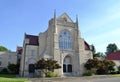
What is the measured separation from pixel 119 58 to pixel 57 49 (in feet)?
95.3

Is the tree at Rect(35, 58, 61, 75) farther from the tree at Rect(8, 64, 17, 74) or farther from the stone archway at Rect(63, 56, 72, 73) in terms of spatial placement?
the tree at Rect(8, 64, 17, 74)

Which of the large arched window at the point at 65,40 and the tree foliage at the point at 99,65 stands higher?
the large arched window at the point at 65,40

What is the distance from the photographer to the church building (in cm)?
4478

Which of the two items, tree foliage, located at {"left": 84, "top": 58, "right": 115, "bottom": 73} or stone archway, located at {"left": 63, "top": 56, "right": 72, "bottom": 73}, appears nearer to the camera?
tree foliage, located at {"left": 84, "top": 58, "right": 115, "bottom": 73}

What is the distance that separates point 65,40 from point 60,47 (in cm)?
264

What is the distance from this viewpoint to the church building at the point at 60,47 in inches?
1763

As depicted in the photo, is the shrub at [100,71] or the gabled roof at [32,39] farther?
the shrub at [100,71]

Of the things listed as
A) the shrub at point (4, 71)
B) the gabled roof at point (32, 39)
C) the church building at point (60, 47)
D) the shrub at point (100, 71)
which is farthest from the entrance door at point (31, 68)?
the shrub at point (100, 71)

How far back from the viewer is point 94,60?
45844 millimetres

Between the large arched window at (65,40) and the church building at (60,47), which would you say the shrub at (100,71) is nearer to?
the church building at (60,47)

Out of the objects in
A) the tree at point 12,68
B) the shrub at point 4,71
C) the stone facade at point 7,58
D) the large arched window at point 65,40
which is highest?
the large arched window at point 65,40

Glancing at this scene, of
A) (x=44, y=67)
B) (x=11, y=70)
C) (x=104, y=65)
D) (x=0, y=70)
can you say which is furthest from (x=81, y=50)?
(x=0, y=70)

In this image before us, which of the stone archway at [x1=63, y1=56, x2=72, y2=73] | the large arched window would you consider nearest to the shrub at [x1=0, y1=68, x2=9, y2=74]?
the stone archway at [x1=63, y1=56, x2=72, y2=73]

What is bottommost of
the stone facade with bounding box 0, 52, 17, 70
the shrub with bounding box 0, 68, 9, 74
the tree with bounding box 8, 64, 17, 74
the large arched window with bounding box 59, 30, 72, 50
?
the shrub with bounding box 0, 68, 9, 74
